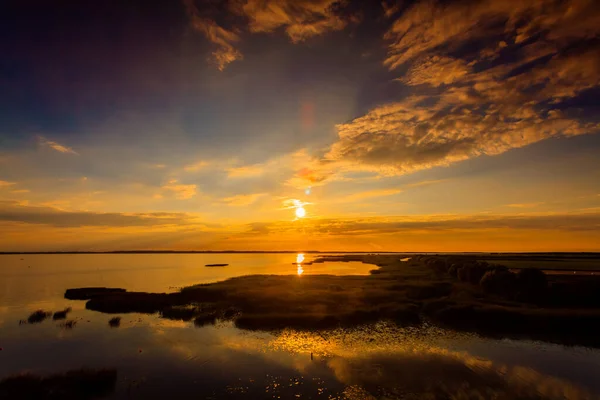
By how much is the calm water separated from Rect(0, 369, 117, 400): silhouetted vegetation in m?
1.27

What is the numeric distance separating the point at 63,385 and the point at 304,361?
17166 mm

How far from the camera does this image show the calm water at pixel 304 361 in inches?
882

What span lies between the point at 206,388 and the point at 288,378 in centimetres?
573

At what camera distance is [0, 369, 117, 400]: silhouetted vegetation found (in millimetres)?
21469

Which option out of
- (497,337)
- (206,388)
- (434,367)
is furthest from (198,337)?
(497,337)

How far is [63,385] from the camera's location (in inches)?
900

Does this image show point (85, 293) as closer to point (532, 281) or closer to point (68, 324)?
point (68, 324)

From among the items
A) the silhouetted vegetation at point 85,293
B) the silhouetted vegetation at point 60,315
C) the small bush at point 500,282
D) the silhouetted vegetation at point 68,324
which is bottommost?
the silhouetted vegetation at point 68,324

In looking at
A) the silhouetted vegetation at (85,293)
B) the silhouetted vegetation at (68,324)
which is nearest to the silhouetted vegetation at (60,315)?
the silhouetted vegetation at (68,324)

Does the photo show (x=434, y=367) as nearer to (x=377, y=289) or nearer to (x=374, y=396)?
(x=374, y=396)

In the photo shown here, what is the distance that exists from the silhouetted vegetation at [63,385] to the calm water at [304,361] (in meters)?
1.27

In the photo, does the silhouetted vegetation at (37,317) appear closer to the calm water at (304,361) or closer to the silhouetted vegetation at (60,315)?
the silhouetted vegetation at (60,315)

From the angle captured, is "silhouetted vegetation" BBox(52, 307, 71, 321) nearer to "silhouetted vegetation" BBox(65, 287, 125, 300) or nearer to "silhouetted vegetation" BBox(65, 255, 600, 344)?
"silhouetted vegetation" BBox(65, 255, 600, 344)

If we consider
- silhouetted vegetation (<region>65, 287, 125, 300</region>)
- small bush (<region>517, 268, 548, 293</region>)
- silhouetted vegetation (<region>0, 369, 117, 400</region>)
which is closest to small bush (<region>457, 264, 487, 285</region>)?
small bush (<region>517, 268, 548, 293</region>)
